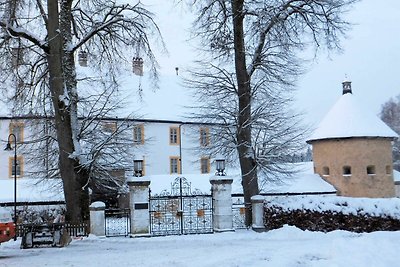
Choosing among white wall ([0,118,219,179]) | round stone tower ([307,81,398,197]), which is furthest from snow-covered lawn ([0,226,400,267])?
white wall ([0,118,219,179])

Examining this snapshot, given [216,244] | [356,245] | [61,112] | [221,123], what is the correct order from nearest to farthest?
1. [356,245]
2. [216,244]
3. [61,112]
4. [221,123]

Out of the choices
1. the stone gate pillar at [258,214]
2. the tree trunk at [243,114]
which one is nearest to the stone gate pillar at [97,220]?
the stone gate pillar at [258,214]

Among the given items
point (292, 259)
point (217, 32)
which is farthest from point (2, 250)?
point (217, 32)

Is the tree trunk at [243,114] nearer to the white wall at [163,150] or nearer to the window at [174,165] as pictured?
the white wall at [163,150]

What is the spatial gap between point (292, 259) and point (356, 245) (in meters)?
2.11

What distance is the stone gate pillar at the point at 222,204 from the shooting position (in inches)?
705

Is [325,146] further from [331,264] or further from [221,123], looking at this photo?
[331,264]

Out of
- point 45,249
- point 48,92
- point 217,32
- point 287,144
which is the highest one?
point 217,32

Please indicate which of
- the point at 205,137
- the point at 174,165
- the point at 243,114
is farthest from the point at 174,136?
the point at 243,114

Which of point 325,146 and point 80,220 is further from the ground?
point 325,146

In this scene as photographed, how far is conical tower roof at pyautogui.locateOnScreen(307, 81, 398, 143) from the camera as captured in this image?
3538cm

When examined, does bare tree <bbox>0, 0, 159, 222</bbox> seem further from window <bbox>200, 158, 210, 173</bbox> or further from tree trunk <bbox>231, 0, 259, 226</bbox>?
window <bbox>200, 158, 210, 173</bbox>

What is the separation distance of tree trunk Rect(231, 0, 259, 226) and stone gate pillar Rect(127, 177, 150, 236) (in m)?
4.74

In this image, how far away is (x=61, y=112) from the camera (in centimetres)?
1853
